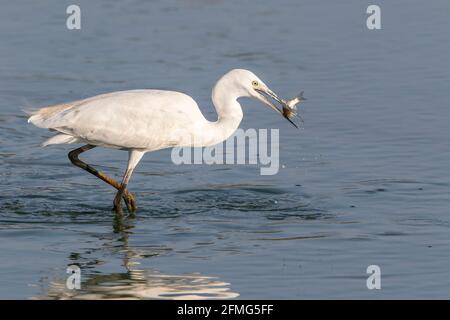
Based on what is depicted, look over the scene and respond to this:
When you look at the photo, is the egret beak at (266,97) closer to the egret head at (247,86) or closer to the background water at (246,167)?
the egret head at (247,86)

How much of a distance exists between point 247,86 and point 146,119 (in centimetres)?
112

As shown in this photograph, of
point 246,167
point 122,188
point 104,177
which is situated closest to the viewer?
point 122,188

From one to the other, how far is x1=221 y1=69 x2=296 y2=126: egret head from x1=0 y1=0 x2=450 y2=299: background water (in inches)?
47.4

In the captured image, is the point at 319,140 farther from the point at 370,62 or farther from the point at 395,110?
the point at 370,62

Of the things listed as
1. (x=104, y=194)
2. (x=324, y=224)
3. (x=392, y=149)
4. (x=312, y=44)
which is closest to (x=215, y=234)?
(x=324, y=224)

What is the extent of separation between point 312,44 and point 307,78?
4.94 feet

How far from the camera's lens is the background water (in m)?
10.8

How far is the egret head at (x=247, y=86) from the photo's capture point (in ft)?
41.8

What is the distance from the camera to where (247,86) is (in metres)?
12.7

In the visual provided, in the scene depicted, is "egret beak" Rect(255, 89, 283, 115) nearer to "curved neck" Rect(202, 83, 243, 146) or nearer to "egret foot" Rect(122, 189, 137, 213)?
"curved neck" Rect(202, 83, 243, 146)

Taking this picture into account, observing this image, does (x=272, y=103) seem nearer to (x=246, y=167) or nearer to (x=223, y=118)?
(x=223, y=118)

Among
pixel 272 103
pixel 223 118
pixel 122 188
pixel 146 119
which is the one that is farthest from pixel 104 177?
pixel 272 103

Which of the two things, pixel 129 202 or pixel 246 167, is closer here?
pixel 129 202

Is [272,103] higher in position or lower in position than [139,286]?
higher
